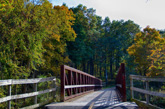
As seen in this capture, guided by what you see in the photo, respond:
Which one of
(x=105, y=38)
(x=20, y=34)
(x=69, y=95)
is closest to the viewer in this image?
(x=69, y=95)

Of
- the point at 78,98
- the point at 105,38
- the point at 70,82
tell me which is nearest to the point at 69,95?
the point at 70,82

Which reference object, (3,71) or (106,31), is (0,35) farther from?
(106,31)

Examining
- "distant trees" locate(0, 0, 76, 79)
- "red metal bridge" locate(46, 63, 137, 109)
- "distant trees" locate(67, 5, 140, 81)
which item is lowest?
"red metal bridge" locate(46, 63, 137, 109)

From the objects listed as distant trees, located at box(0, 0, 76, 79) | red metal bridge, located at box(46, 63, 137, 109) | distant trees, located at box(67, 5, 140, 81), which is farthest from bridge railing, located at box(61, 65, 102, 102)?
distant trees, located at box(67, 5, 140, 81)

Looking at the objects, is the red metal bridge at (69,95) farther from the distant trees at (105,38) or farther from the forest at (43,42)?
the distant trees at (105,38)

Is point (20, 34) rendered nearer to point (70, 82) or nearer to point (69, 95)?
point (70, 82)

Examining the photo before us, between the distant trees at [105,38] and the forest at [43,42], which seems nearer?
the forest at [43,42]

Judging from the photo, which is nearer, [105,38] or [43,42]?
[43,42]

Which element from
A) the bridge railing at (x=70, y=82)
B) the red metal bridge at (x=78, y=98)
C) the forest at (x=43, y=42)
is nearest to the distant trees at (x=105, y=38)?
the forest at (x=43, y=42)

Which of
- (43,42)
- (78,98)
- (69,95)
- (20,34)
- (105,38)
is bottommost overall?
(78,98)

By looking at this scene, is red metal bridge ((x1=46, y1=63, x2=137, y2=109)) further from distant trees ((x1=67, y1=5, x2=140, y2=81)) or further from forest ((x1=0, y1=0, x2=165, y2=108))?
distant trees ((x1=67, y1=5, x2=140, y2=81))

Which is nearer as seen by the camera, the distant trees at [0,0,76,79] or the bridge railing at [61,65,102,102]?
the bridge railing at [61,65,102,102]

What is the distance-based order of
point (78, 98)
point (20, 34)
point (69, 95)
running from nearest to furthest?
point (69, 95) < point (20, 34) < point (78, 98)

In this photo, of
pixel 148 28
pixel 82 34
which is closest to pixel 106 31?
pixel 82 34
